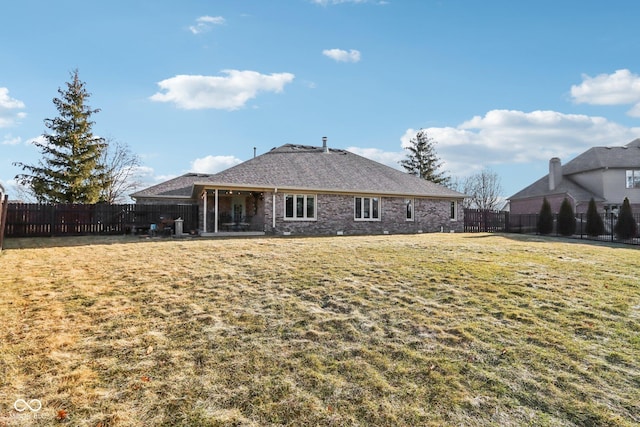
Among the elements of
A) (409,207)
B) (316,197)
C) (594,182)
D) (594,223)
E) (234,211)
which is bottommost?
(594,223)

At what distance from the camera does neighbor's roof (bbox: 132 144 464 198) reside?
17922 millimetres

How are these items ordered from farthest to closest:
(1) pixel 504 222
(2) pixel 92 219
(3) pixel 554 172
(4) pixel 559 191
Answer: (3) pixel 554 172 → (4) pixel 559 191 → (1) pixel 504 222 → (2) pixel 92 219

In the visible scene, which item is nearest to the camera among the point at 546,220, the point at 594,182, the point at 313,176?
the point at 313,176

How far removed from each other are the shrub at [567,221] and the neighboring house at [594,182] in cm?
570

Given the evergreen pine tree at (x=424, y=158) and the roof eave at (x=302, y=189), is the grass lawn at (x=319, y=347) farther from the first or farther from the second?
the evergreen pine tree at (x=424, y=158)

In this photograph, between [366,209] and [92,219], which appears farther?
[366,209]

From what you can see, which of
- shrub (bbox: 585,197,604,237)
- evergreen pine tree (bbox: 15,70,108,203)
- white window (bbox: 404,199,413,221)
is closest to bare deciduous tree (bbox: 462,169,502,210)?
shrub (bbox: 585,197,604,237)

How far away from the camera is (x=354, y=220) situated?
19.7 metres

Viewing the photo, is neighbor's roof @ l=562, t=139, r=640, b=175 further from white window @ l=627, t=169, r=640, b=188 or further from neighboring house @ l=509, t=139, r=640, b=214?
white window @ l=627, t=169, r=640, b=188

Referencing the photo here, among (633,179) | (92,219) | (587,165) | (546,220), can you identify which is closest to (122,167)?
(92,219)

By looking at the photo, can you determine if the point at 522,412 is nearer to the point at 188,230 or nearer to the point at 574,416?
the point at 574,416

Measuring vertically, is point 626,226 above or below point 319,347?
above

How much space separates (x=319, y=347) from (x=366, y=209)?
52.7 ft

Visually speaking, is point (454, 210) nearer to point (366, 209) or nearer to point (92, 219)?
point (366, 209)
